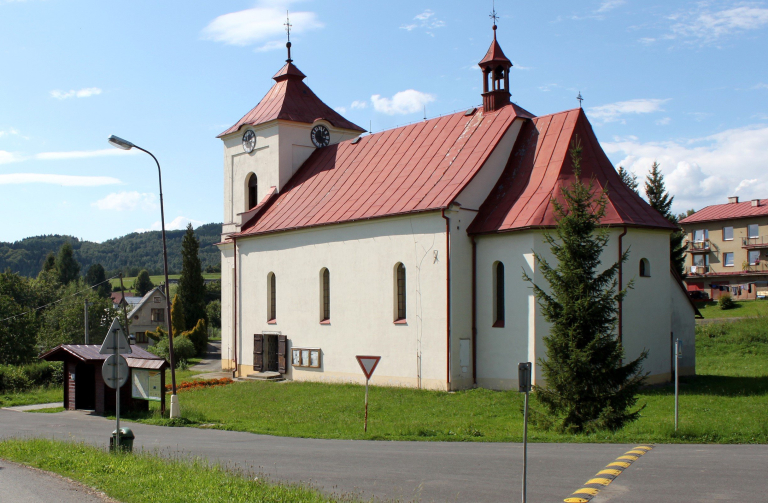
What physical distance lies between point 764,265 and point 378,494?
187 feet

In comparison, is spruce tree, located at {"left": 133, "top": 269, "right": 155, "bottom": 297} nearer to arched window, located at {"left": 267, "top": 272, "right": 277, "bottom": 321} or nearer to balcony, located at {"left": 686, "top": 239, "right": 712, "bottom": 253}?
balcony, located at {"left": 686, "top": 239, "right": 712, "bottom": 253}

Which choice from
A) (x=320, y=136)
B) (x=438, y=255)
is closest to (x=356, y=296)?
(x=438, y=255)

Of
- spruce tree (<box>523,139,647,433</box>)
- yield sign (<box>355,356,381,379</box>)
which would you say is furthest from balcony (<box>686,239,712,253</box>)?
yield sign (<box>355,356,381,379</box>)

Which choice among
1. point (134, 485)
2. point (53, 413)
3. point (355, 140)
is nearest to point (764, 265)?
point (355, 140)

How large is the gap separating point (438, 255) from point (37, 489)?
16.2 metres

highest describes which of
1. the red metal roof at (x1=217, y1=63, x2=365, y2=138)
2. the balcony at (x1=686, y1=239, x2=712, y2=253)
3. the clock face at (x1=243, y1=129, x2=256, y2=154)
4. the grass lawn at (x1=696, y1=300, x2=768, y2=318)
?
the red metal roof at (x1=217, y1=63, x2=365, y2=138)

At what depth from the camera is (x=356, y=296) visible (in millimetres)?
27641

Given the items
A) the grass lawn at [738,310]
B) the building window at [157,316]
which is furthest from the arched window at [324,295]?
the building window at [157,316]

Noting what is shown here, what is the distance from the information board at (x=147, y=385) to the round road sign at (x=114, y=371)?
8.40m

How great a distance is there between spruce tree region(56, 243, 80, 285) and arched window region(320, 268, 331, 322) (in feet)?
320

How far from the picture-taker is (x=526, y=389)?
32.9 feet

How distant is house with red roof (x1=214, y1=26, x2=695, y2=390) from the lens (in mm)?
23781

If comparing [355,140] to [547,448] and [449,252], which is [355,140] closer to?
[449,252]

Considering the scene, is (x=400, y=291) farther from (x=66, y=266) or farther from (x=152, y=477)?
(x=66, y=266)
